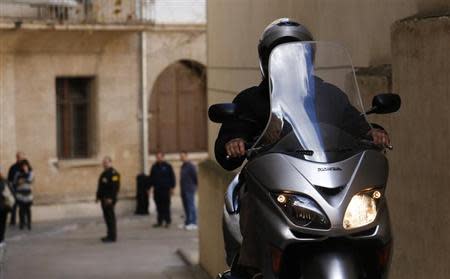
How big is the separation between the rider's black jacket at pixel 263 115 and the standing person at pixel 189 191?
62.1ft

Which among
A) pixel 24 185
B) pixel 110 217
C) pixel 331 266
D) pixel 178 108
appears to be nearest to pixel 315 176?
pixel 331 266

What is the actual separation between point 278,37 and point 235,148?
2.30ft

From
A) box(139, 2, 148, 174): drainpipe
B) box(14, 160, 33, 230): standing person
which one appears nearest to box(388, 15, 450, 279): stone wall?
box(14, 160, 33, 230): standing person

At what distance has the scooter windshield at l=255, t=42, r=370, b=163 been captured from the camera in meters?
5.72

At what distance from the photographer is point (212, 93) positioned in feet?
50.6

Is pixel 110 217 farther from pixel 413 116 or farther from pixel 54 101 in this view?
pixel 413 116

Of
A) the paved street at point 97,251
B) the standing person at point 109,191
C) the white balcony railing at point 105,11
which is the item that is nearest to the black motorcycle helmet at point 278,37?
the paved street at point 97,251

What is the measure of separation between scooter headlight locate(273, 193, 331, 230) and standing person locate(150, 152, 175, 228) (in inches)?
795

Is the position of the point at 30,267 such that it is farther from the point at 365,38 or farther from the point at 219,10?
the point at 365,38

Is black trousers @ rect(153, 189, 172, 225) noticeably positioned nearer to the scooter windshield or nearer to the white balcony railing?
the white balcony railing

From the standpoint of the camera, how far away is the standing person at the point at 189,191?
25.3m

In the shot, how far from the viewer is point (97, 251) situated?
21.5 metres

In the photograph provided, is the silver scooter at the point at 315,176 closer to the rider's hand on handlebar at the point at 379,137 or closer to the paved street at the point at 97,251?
the rider's hand on handlebar at the point at 379,137

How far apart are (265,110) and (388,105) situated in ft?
2.23
